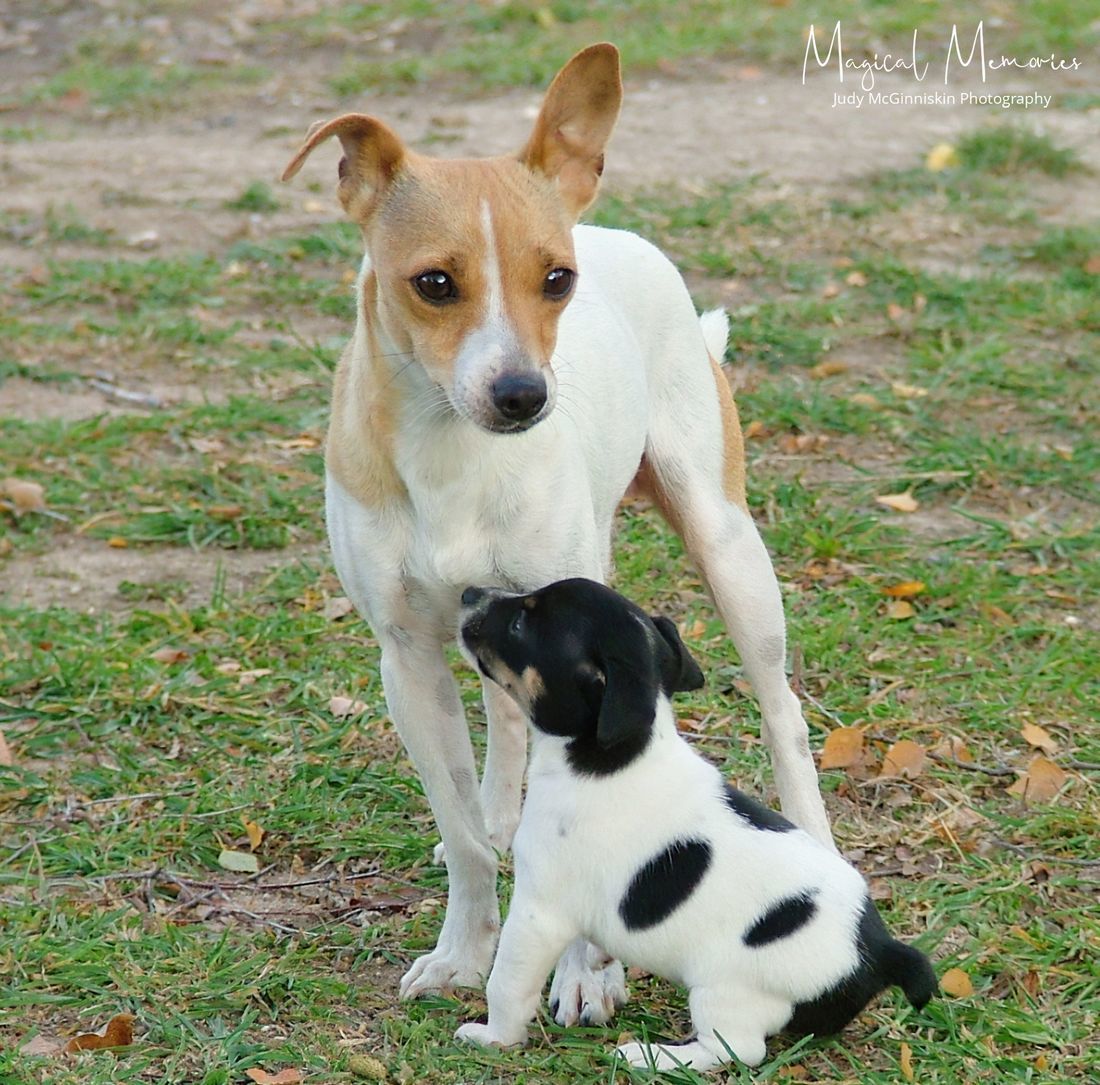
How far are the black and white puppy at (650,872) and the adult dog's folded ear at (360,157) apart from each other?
94cm

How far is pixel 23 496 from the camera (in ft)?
19.6

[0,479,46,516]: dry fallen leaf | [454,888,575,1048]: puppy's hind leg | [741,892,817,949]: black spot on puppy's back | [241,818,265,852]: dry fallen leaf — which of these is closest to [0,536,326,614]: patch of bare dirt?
[0,479,46,516]: dry fallen leaf

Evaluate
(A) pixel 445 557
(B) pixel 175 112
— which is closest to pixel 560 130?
(A) pixel 445 557

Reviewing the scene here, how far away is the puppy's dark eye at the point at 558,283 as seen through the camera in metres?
3.37

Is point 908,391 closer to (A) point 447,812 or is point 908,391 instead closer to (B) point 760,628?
(B) point 760,628

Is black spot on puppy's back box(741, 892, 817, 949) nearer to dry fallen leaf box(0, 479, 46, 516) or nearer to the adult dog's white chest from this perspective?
the adult dog's white chest

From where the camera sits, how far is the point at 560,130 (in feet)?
11.9

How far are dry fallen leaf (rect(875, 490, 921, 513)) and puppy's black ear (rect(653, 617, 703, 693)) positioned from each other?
262 cm

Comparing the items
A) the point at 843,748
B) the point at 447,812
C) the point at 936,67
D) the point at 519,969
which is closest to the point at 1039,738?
the point at 843,748

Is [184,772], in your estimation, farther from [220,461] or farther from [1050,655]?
[1050,655]

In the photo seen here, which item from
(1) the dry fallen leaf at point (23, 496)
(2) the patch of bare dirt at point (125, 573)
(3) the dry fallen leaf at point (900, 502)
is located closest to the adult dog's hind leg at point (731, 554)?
(3) the dry fallen leaf at point (900, 502)

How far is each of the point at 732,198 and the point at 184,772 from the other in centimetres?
548

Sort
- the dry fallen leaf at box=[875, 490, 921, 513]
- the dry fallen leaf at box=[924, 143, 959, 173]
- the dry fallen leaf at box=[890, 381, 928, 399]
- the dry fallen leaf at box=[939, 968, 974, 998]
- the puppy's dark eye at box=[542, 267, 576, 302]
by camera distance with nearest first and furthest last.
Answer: the puppy's dark eye at box=[542, 267, 576, 302] < the dry fallen leaf at box=[939, 968, 974, 998] < the dry fallen leaf at box=[875, 490, 921, 513] < the dry fallen leaf at box=[890, 381, 928, 399] < the dry fallen leaf at box=[924, 143, 959, 173]

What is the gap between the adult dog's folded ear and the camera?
340 centimetres
